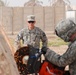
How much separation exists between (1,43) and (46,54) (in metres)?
0.75

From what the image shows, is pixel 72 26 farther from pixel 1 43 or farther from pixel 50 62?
pixel 1 43

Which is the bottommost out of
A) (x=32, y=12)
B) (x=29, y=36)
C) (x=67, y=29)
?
(x=32, y=12)

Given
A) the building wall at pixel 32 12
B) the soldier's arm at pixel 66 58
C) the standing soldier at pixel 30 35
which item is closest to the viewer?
the soldier's arm at pixel 66 58

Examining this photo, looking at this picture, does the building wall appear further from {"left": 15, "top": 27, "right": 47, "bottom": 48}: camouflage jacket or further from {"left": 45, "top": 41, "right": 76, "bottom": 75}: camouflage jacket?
{"left": 45, "top": 41, "right": 76, "bottom": 75}: camouflage jacket

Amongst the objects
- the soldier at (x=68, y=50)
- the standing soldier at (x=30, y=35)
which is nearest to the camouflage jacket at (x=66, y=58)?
the soldier at (x=68, y=50)

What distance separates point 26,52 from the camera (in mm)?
4133

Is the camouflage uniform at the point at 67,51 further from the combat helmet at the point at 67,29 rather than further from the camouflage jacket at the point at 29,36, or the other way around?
the camouflage jacket at the point at 29,36

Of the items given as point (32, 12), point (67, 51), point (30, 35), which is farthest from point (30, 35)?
point (32, 12)

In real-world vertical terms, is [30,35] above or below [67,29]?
below

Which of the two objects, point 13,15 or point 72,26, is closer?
point 72,26

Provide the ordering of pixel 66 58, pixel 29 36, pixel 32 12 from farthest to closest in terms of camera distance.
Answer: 1. pixel 32 12
2. pixel 29 36
3. pixel 66 58

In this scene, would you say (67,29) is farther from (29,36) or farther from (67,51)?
(29,36)

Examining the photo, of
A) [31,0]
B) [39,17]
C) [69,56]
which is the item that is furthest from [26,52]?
[31,0]

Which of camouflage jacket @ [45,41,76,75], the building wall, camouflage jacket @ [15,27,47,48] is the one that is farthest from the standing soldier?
the building wall
